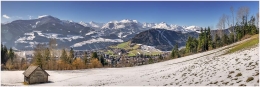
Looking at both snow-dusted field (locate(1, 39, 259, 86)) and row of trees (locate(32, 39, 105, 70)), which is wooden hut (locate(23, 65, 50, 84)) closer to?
snow-dusted field (locate(1, 39, 259, 86))

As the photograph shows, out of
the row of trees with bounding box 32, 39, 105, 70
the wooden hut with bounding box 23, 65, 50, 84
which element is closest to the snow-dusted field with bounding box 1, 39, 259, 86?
the wooden hut with bounding box 23, 65, 50, 84

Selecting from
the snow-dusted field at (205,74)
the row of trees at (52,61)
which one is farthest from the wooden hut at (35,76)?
the row of trees at (52,61)

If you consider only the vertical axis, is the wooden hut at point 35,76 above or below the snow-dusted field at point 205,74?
below

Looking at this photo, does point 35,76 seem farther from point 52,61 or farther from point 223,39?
point 223,39

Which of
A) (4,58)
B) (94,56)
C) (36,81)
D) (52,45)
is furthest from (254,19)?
(4,58)

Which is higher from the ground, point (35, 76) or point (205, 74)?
point (205, 74)

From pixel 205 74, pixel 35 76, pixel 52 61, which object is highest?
pixel 205 74

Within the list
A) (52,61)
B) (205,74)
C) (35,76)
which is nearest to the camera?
(205,74)

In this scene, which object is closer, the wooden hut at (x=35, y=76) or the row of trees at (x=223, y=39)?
the wooden hut at (x=35, y=76)

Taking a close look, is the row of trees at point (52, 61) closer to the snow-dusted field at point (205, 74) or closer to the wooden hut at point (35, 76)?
the wooden hut at point (35, 76)

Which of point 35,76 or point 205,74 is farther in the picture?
point 35,76

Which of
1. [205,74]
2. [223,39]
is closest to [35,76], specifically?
[205,74]

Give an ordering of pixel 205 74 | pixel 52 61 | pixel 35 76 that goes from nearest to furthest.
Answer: pixel 205 74 < pixel 35 76 < pixel 52 61

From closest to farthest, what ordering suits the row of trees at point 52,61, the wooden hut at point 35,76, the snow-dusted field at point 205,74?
the snow-dusted field at point 205,74 < the wooden hut at point 35,76 < the row of trees at point 52,61
